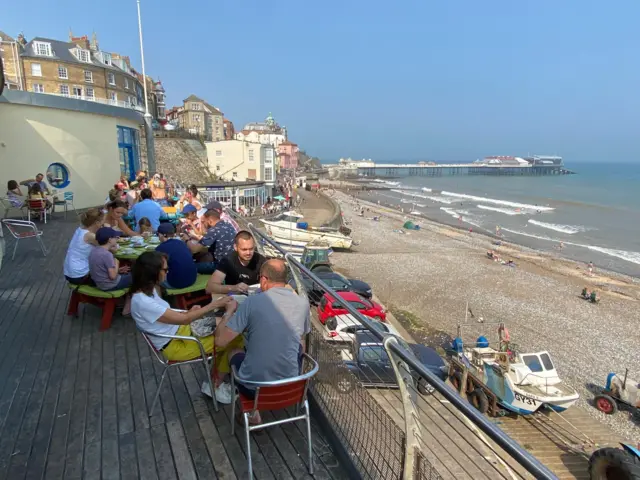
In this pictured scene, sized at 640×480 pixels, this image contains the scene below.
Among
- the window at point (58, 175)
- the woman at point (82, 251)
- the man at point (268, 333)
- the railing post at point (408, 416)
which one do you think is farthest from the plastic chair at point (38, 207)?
the railing post at point (408, 416)

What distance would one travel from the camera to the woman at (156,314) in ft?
10.5

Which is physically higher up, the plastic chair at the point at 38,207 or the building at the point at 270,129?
the building at the point at 270,129

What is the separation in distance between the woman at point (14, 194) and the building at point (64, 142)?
1175mm

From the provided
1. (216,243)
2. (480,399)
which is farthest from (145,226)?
(480,399)

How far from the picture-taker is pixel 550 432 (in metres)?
10.5

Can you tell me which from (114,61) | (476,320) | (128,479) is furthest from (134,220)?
(114,61)

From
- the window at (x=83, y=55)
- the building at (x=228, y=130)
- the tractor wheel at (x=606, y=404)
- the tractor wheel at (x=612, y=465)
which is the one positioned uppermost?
the window at (x=83, y=55)

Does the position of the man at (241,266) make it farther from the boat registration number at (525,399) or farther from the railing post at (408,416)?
the boat registration number at (525,399)

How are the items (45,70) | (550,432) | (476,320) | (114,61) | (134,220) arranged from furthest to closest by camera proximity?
(114,61), (45,70), (476,320), (550,432), (134,220)

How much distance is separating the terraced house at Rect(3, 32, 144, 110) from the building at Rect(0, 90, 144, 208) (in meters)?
33.9

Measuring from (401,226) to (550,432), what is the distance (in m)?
33.0

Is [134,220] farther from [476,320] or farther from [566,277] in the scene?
[566,277]

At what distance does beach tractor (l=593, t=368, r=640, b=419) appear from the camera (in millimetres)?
11984

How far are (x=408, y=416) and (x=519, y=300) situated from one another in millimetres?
21817
